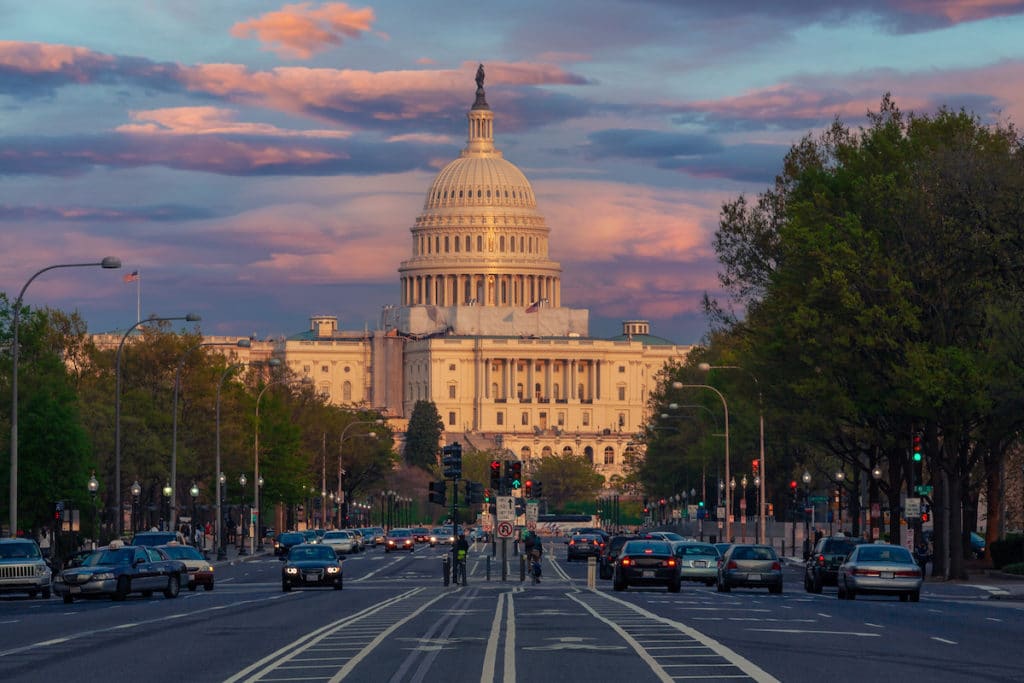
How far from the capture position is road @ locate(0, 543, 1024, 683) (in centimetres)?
2412

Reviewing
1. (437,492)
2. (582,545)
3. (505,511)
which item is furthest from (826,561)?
(582,545)

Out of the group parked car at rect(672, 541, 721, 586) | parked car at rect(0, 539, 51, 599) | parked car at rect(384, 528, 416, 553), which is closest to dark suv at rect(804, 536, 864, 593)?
parked car at rect(672, 541, 721, 586)

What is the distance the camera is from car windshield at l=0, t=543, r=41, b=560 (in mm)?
52938

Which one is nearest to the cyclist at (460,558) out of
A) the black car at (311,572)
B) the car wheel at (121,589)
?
the black car at (311,572)

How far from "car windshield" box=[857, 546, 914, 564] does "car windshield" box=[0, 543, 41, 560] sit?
73.0ft

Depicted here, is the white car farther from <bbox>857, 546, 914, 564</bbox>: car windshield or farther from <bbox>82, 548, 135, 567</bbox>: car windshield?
<bbox>857, 546, 914, 564</bbox>: car windshield

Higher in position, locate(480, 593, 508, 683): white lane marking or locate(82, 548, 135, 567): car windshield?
locate(82, 548, 135, 567): car windshield

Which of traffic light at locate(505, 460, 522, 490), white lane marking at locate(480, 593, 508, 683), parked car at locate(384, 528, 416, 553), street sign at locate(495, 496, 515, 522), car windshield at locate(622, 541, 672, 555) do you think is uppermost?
traffic light at locate(505, 460, 522, 490)

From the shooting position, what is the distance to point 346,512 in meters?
169

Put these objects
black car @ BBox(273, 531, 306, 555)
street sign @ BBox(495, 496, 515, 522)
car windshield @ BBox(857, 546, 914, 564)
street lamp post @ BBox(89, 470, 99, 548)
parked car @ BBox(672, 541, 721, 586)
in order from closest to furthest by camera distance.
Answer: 1. car windshield @ BBox(857, 546, 914, 564)
2. parked car @ BBox(672, 541, 721, 586)
3. street sign @ BBox(495, 496, 515, 522)
4. street lamp post @ BBox(89, 470, 99, 548)
5. black car @ BBox(273, 531, 306, 555)

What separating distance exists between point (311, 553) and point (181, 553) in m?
4.69

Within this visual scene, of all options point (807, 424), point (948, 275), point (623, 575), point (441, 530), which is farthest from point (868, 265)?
point (441, 530)

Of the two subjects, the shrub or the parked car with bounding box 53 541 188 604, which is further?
the shrub

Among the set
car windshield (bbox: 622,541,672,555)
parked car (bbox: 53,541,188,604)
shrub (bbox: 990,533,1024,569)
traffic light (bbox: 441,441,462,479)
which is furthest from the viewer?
shrub (bbox: 990,533,1024,569)
